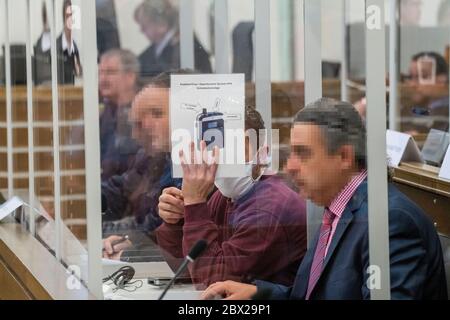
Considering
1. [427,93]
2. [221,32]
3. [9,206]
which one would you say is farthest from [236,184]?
[427,93]

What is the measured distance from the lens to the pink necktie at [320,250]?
3.49 metres

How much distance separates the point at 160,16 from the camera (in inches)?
182

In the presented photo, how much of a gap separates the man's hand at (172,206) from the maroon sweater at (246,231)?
0.03m

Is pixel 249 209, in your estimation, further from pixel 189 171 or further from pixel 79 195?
pixel 79 195

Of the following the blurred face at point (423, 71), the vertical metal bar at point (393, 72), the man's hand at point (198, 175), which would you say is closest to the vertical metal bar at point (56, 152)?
the man's hand at point (198, 175)

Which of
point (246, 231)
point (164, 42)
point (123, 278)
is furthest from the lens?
point (164, 42)

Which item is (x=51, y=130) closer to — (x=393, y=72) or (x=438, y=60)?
(x=393, y=72)

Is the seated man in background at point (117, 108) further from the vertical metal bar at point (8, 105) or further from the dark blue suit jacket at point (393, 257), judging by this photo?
the vertical metal bar at point (8, 105)

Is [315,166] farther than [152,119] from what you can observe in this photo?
No

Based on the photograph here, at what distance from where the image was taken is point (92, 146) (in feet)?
10.2

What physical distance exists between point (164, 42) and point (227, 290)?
4.68 feet

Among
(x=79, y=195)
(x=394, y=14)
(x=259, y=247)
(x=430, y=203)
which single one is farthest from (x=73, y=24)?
(x=394, y=14)

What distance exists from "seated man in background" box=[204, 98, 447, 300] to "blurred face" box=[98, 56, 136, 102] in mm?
536
